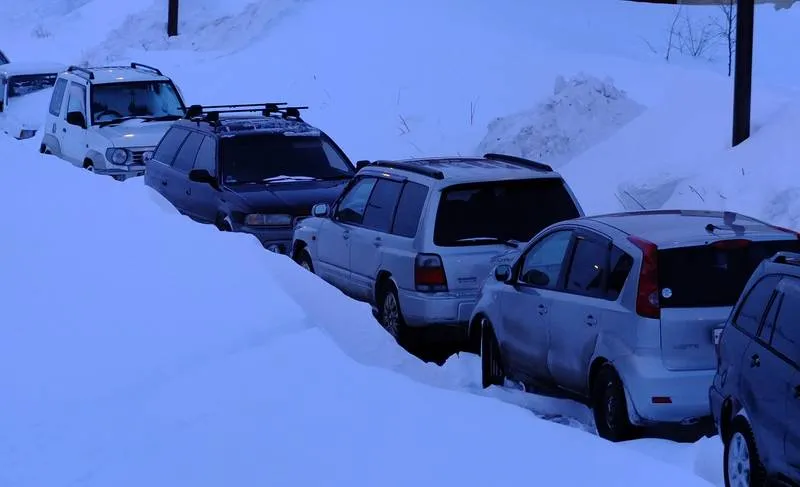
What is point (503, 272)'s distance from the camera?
10016mm

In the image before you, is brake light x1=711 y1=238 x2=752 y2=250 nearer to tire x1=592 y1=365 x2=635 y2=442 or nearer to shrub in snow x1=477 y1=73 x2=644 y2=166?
tire x1=592 y1=365 x2=635 y2=442

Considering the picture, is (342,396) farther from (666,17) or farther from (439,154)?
(666,17)

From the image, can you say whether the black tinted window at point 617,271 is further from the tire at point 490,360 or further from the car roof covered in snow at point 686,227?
the tire at point 490,360

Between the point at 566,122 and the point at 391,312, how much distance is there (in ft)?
26.4

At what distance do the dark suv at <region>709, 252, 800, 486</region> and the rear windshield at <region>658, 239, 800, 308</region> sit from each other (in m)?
0.46

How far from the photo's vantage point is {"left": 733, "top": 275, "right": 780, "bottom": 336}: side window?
737cm

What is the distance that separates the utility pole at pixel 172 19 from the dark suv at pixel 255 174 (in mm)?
19593

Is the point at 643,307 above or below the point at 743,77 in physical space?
below

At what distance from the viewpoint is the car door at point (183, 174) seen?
15.8m

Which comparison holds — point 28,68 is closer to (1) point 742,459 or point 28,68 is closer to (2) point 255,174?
(2) point 255,174

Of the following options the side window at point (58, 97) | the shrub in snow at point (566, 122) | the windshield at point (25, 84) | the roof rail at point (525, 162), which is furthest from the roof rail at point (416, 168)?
the windshield at point (25, 84)

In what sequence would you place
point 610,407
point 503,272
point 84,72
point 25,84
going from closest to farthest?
point 610,407
point 503,272
point 84,72
point 25,84

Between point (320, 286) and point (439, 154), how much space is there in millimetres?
11726

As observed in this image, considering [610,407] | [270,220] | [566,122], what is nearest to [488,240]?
[610,407]
